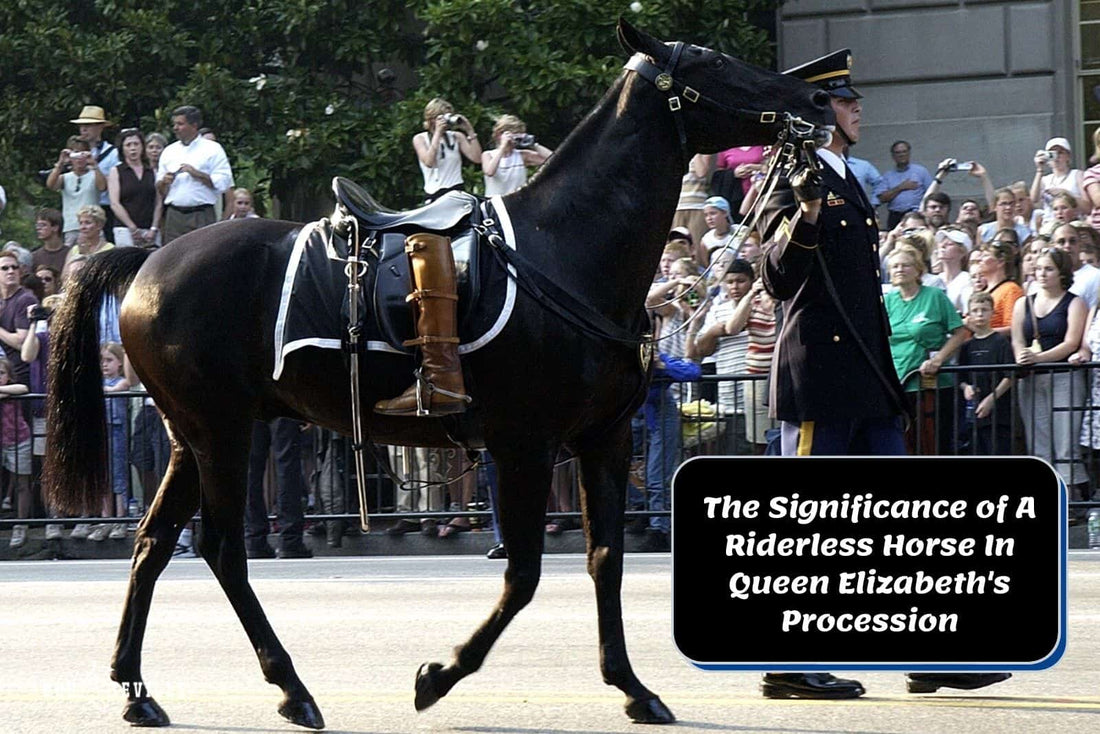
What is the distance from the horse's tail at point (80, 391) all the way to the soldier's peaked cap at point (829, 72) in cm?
265

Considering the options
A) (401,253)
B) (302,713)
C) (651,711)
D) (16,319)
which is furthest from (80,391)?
(16,319)

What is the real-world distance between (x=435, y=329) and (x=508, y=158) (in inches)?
371

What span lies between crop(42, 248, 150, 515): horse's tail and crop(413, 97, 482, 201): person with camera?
30.4 ft

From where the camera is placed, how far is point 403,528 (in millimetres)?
13742

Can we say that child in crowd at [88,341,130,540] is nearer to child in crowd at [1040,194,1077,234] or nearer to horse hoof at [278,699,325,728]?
child in crowd at [1040,194,1077,234]

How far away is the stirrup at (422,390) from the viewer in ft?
21.7

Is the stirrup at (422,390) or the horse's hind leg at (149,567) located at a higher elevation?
the stirrup at (422,390)

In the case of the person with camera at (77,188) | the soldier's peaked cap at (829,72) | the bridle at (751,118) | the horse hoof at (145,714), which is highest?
the person with camera at (77,188)

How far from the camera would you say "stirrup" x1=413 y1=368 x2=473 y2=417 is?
6629 mm

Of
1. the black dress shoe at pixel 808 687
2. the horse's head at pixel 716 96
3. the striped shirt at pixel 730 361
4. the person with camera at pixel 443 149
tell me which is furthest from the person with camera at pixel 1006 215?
the horse's head at pixel 716 96

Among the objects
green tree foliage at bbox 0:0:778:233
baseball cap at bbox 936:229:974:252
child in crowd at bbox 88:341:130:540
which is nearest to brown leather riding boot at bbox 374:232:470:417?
child in crowd at bbox 88:341:130:540

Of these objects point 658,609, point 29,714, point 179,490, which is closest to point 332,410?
point 179,490

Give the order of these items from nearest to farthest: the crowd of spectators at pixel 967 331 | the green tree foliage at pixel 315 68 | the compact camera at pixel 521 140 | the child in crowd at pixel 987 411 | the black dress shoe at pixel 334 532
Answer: the crowd of spectators at pixel 967 331, the child in crowd at pixel 987 411, the black dress shoe at pixel 334 532, the compact camera at pixel 521 140, the green tree foliage at pixel 315 68

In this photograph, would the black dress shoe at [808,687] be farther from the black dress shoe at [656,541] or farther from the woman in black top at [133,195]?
the woman in black top at [133,195]
